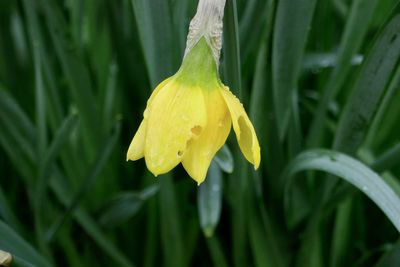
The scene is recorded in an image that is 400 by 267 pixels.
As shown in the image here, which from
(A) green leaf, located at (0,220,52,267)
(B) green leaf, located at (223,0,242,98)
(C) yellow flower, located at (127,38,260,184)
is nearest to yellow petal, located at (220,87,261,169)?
(C) yellow flower, located at (127,38,260,184)

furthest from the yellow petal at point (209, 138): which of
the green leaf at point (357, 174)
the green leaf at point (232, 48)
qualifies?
the green leaf at point (357, 174)

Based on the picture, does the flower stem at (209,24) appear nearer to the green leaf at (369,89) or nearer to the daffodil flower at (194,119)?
the daffodil flower at (194,119)

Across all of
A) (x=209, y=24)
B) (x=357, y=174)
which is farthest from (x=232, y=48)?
(x=357, y=174)

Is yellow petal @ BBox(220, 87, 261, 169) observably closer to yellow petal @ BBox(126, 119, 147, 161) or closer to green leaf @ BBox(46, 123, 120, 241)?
yellow petal @ BBox(126, 119, 147, 161)

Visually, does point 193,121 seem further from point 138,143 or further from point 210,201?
point 210,201

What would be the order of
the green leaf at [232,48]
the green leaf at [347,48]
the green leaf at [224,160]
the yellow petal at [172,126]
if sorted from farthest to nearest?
the green leaf at [347,48] < the green leaf at [224,160] < the green leaf at [232,48] < the yellow petal at [172,126]
